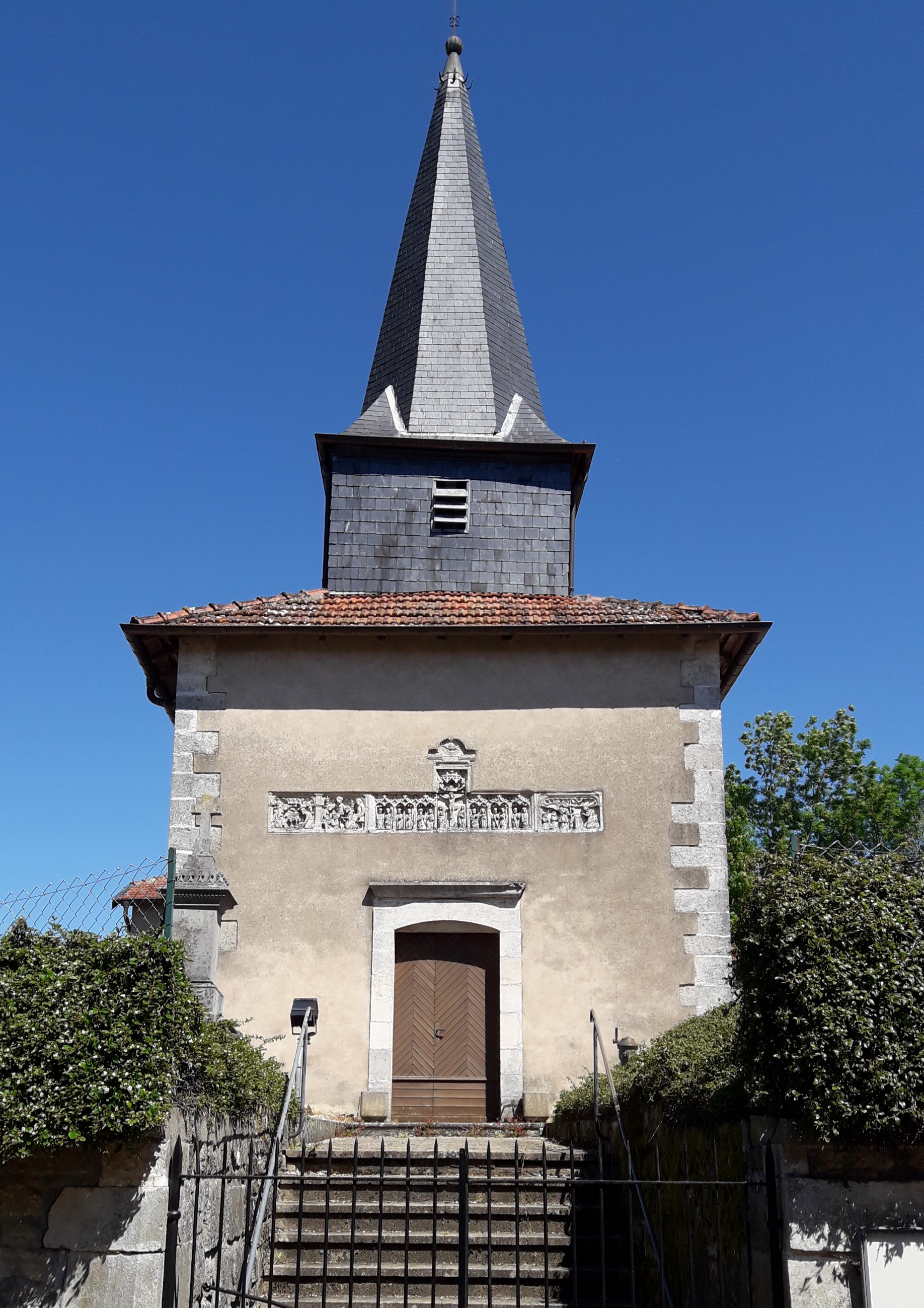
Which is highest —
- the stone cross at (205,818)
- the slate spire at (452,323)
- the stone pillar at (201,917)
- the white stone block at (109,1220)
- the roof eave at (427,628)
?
the slate spire at (452,323)

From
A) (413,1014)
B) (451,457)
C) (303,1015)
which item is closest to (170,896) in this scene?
(303,1015)

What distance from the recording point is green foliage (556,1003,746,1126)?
6.45 meters

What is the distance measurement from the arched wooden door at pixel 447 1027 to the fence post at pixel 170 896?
3.91 m

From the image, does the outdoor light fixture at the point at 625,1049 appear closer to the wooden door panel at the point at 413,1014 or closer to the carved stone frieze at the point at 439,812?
the wooden door panel at the point at 413,1014

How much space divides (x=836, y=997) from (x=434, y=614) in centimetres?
866

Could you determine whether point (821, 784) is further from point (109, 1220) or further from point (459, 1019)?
point (109, 1220)

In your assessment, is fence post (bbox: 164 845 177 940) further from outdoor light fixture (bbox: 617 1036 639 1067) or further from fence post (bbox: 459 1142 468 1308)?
outdoor light fixture (bbox: 617 1036 639 1067)

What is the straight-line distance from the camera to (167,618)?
43.5ft

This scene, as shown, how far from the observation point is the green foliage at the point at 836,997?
5.45m

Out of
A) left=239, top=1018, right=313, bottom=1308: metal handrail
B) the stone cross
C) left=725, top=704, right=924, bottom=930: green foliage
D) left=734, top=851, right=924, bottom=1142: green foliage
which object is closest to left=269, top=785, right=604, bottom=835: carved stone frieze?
the stone cross

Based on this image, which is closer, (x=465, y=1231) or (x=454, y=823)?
(x=465, y=1231)

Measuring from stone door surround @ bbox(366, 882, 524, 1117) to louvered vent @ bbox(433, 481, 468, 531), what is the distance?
18.1 ft

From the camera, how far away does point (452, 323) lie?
18.2 meters

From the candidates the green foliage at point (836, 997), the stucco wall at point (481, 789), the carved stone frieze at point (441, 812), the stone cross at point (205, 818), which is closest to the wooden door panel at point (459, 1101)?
the stucco wall at point (481, 789)
